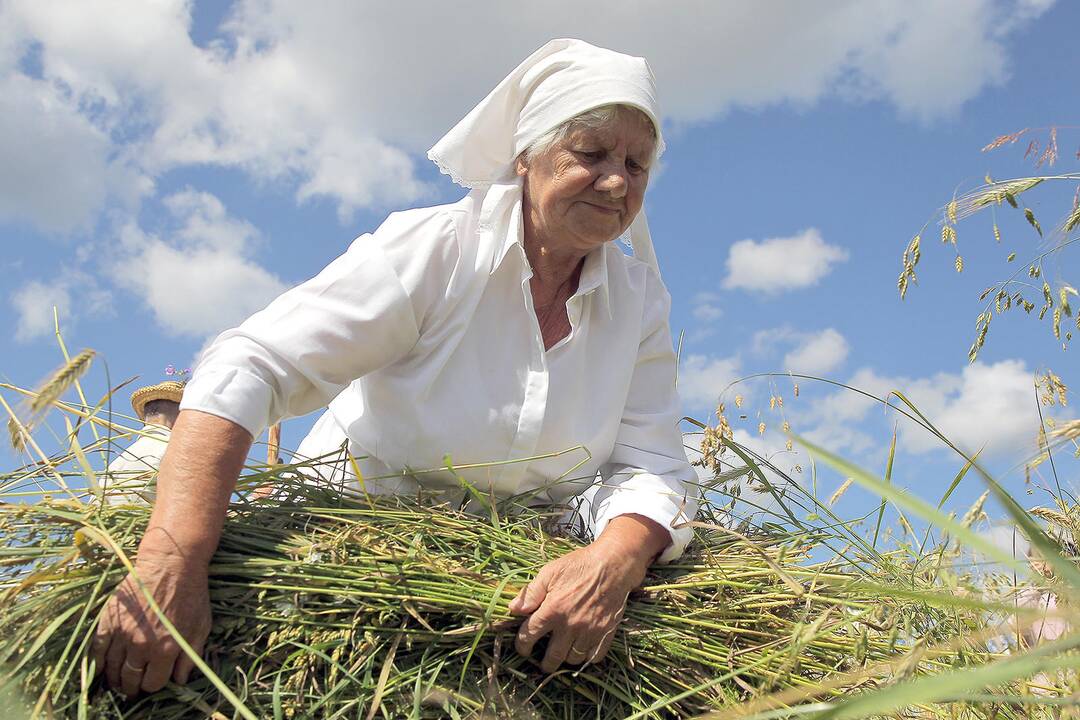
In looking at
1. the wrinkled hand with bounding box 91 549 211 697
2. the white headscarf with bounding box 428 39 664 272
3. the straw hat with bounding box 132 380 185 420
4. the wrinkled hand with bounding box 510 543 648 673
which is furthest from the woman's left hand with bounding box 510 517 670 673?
the straw hat with bounding box 132 380 185 420

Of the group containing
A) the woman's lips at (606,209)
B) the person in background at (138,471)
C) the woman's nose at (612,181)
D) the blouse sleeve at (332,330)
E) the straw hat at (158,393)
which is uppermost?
the straw hat at (158,393)

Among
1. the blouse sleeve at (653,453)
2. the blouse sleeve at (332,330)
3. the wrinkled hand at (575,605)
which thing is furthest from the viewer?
the blouse sleeve at (653,453)

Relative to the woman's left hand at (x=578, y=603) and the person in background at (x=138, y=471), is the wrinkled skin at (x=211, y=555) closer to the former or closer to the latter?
the woman's left hand at (x=578, y=603)

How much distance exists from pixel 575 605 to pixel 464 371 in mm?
709

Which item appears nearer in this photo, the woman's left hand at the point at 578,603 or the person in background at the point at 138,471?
the woman's left hand at the point at 578,603

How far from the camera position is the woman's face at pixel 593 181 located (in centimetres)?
231

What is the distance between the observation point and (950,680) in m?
0.70


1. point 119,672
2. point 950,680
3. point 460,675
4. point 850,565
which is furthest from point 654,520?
point 950,680

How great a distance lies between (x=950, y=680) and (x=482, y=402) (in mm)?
1612

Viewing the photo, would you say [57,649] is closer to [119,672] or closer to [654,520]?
[119,672]

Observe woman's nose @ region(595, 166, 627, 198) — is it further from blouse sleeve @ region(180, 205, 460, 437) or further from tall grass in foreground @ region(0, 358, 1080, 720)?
tall grass in foreground @ region(0, 358, 1080, 720)

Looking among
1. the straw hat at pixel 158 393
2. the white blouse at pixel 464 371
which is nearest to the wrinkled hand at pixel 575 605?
the white blouse at pixel 464 371

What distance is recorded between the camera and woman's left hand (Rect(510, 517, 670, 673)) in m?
1.74

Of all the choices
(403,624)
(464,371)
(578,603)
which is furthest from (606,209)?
(403,624)
